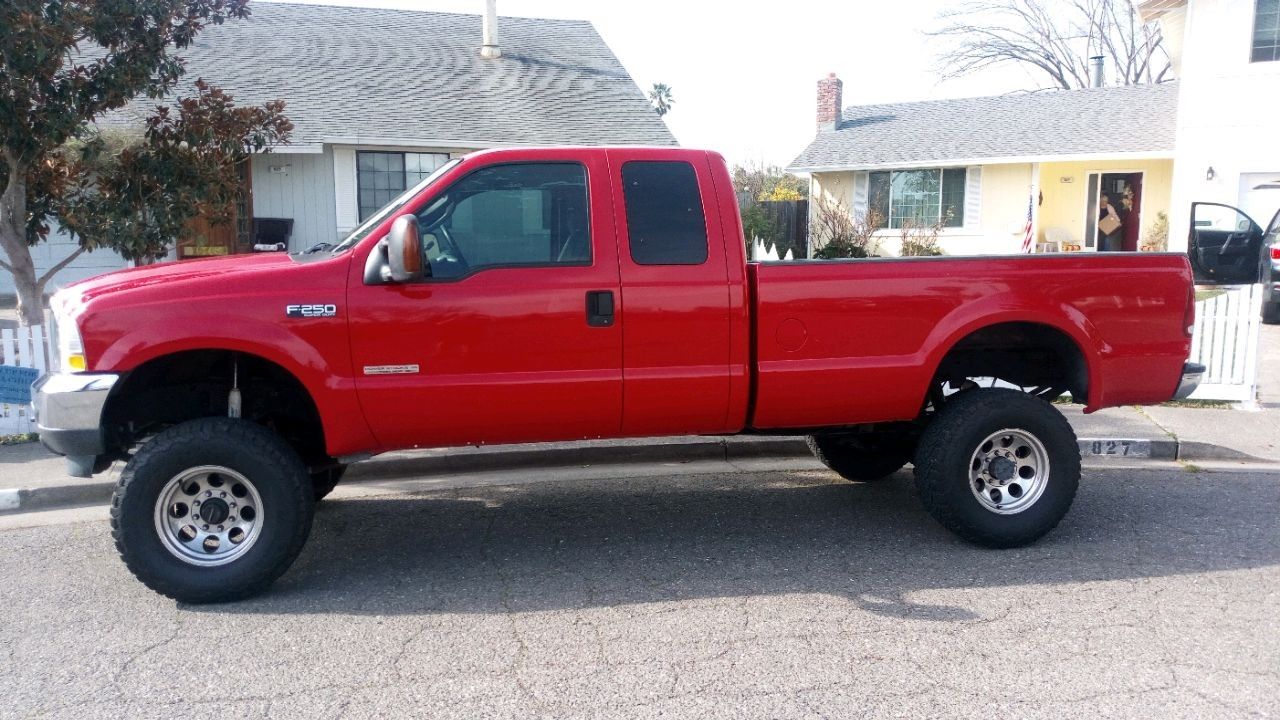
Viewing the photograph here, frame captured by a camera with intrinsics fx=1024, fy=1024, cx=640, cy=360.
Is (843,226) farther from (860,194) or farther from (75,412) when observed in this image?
(75,412)

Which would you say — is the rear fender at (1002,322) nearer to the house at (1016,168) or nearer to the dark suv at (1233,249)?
the dark suv at (1233,249)

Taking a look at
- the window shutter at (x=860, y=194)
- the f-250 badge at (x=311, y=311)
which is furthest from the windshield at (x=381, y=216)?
the window shutter at (x=860, y=194)

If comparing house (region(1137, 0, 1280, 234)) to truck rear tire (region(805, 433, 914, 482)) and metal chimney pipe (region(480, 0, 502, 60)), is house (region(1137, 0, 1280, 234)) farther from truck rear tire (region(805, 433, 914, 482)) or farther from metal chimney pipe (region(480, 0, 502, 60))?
truck rear tire (region(805, 433, 914, 482))

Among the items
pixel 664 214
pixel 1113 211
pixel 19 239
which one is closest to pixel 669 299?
pixel 664 214

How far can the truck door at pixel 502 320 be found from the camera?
16.1ft

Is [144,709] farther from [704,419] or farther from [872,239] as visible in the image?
[872,239]

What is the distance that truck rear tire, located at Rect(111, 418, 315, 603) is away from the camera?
4770 mm

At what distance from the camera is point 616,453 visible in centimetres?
760

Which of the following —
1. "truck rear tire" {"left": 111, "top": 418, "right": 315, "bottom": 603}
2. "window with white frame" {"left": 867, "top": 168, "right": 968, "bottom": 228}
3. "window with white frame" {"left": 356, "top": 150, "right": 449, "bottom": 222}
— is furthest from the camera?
"window with white frame" {"left": 867, "top": 168, "right": 968, "bottom": 228}

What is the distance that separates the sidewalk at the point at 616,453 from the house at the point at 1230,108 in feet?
38.6

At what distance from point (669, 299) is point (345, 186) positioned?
13.1m

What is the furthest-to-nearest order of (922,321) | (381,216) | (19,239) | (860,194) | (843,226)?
(860,194), (843,226), (19,239), (922,321), (381,216)

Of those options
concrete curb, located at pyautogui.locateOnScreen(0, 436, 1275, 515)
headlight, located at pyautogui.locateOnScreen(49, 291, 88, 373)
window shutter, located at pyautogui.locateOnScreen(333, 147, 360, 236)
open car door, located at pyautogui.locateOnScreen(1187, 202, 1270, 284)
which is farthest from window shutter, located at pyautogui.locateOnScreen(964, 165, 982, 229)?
headlight, located at pyautogui.locateOnScreen(49, 291, 88, 373)

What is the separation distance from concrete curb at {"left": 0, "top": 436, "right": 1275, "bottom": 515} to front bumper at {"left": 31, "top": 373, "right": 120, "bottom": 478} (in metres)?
2.20
